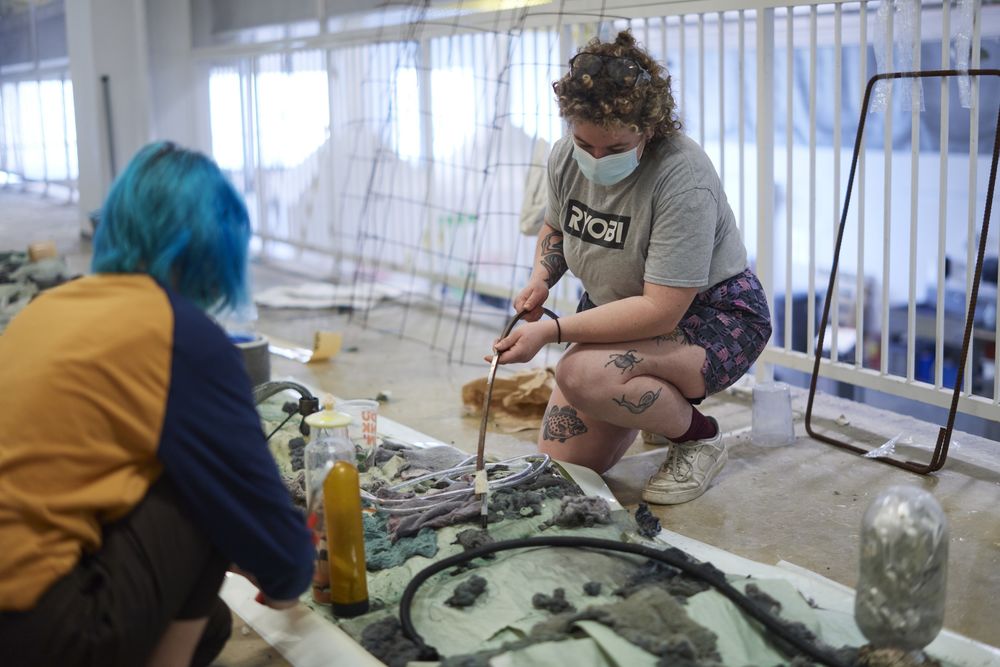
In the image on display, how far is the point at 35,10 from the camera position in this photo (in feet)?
26.2

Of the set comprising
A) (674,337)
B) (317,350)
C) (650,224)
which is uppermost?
(650,224)

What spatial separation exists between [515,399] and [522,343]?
94 centimetres

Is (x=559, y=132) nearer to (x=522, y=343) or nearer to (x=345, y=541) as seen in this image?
(x=522, y=343)

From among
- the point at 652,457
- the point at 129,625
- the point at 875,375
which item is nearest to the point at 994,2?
the point at 875,375

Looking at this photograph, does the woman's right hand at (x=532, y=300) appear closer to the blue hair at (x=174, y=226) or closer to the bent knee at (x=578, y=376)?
the bent knee at (x=578, y=376)

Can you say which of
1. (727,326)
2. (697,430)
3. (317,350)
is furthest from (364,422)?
(317,350)

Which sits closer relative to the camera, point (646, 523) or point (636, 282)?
point (646, 523)

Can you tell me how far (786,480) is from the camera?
2.65 meters

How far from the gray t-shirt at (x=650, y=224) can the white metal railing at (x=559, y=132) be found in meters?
0.73

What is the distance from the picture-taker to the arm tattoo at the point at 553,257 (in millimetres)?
2621

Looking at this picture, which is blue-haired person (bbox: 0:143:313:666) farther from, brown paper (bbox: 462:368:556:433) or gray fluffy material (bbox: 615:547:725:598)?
brown paper (bbox: 462:368:556:433)

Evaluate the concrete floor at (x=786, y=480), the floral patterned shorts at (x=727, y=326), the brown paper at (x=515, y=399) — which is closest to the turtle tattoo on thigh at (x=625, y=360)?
the floral patterned shorts at (x=727, y=326)

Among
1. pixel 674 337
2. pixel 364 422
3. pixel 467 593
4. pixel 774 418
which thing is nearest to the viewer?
pixel 467 593

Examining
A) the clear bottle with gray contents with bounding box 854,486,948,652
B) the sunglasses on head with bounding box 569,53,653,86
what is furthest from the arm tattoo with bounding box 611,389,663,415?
the clear bottle with gray contents with bounding box 854,486,948,652
